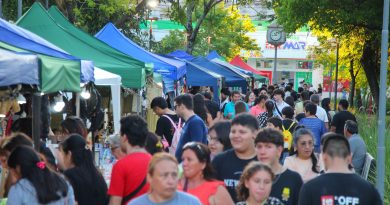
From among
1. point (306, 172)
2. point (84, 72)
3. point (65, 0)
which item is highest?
point (65, 0)

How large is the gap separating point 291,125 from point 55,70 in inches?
198

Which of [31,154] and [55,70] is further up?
[55,70]

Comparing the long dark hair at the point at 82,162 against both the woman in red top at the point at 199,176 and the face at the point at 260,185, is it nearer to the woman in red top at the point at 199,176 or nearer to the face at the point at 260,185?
the woman in red top at the point at 199,176

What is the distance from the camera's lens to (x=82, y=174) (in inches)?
306

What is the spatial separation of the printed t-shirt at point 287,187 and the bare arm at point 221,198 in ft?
1.37

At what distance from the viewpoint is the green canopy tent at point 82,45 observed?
1494 centimetres

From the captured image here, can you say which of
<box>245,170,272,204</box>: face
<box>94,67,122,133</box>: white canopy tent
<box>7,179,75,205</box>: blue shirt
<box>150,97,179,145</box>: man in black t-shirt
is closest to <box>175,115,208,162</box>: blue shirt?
<box>150,97,179,145</box>: man in black t-shirt

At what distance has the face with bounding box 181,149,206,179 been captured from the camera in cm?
710

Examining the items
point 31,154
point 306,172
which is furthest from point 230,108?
point 31,154

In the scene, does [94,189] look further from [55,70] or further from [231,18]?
[231,18]

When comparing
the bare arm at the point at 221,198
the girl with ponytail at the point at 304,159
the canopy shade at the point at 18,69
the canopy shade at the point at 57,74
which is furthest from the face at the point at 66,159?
the girl with ponytail at the point at 304,159

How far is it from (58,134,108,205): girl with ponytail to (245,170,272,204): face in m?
1.65

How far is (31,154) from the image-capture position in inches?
261

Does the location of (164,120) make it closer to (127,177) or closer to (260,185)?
(127,177)
